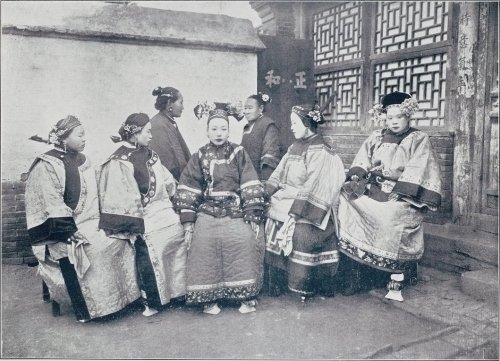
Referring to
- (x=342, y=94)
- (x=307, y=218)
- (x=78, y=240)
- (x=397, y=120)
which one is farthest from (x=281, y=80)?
(x=78, y=240)

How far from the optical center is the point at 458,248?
15.5ft

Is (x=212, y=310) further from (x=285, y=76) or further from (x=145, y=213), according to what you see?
(x=285, y=76)

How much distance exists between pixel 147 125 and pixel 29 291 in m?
2.12

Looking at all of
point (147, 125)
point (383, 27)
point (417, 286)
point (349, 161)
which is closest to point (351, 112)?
point (349, 161)

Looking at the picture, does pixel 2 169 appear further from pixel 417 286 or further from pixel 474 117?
pixel 474 117

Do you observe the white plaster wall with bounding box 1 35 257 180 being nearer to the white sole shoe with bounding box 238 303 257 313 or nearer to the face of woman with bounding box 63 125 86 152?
the face of woman with bounding box 63 125 86 152

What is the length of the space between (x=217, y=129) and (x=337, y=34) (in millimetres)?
3665

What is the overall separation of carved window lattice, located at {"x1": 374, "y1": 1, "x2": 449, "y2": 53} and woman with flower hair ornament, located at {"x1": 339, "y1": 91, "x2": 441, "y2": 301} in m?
1.44

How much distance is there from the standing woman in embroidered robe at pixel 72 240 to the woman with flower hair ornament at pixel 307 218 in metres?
1.44

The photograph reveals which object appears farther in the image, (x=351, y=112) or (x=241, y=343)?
(x=351, y=112)

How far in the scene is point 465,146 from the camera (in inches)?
192

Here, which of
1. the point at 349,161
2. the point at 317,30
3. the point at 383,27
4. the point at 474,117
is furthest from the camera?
the point at 317,30

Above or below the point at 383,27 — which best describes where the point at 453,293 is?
below

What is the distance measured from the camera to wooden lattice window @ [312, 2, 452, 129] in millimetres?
5227
